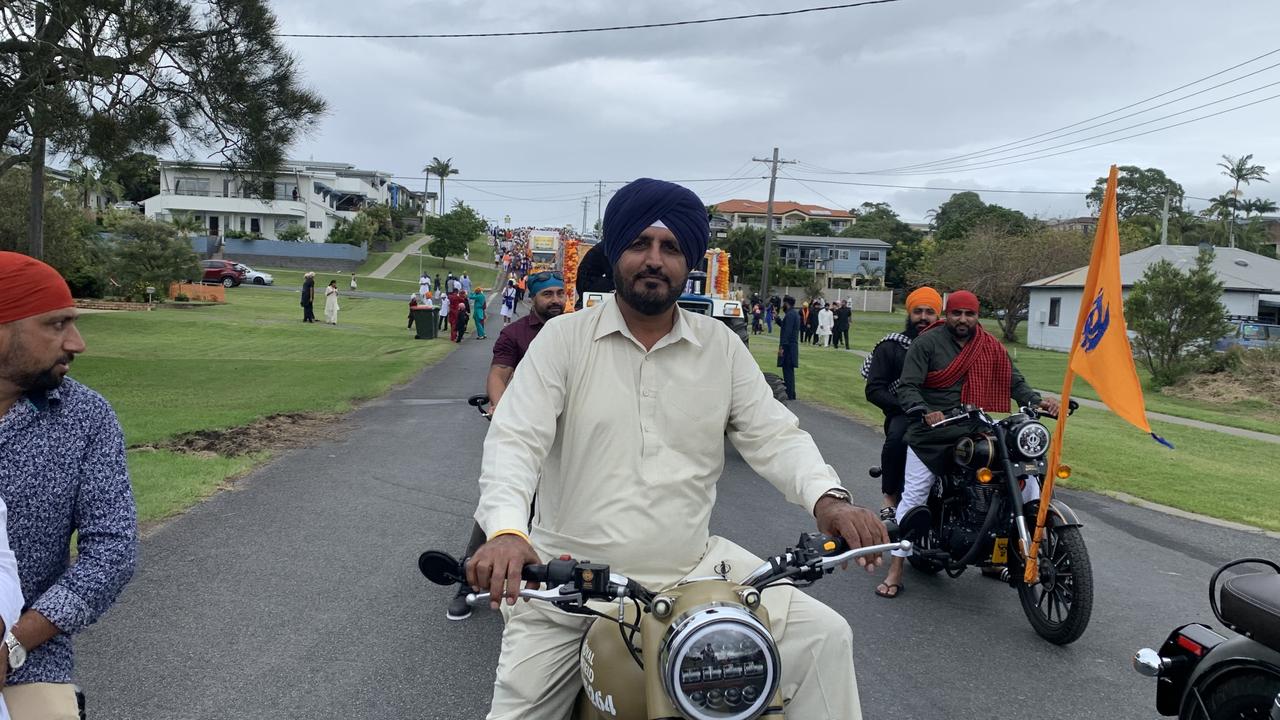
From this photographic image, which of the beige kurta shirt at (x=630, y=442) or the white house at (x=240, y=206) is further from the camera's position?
the white house at (x=240, y=206)

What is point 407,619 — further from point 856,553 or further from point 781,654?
point 856,553

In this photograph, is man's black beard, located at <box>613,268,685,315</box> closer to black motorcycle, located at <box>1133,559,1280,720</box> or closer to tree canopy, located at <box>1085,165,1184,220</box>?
black motorcycle, located at <box>1133,559,1280,720</box>

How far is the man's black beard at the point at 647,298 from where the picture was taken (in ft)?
8.95

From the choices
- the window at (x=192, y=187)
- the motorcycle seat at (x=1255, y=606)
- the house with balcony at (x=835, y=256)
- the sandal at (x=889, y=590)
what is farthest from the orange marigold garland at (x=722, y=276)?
the window at (x=192, y=187)

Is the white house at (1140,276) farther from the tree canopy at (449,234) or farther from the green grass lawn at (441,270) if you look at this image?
the tree canopy at (449,234)

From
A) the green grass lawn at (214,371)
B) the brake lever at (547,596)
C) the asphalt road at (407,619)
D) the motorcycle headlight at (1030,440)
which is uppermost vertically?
the brake lever at (547,596)

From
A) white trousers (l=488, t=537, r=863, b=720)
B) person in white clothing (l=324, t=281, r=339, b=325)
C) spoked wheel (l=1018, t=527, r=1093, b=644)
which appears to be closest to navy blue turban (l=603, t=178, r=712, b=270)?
white trousers (l=488, t=537, r=863, b=720)

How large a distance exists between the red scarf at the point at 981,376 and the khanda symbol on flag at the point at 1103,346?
646 millimetres

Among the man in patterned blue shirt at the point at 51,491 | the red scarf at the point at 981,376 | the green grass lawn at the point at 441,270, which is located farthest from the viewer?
the green grass lawn at the point at 441,270

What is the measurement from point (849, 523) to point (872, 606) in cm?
383

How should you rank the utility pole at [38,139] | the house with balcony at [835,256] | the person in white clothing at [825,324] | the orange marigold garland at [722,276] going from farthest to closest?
1. the house with balcony at [835,256]
2. the person in white clothing at [825,324]
3. the orange marigold garland at [722,276]
4. the utility pole at [38,139]

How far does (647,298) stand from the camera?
2.72 meters

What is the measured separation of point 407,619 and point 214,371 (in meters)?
15.6

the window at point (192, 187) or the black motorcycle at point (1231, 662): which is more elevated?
the window at point (192, 187)
